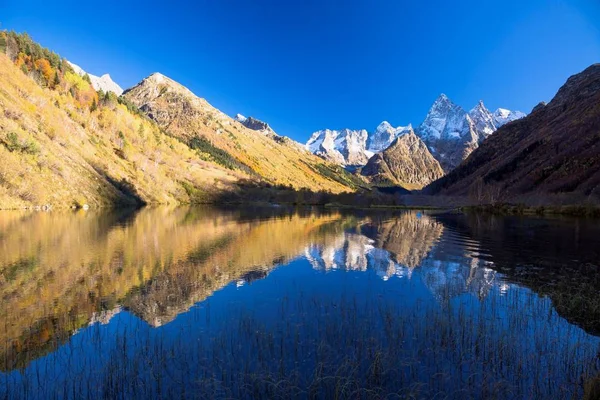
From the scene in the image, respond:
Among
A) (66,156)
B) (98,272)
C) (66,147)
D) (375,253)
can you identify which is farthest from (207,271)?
(66,147)

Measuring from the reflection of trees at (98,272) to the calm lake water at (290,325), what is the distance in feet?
0.45

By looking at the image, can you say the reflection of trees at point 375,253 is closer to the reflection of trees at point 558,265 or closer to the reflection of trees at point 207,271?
the reflection of trees at point 207,271

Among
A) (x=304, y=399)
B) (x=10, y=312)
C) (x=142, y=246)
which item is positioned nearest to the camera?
(x=304, y=399)

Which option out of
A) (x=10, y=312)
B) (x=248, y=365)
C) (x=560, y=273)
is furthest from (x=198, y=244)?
(x=560, y=273)

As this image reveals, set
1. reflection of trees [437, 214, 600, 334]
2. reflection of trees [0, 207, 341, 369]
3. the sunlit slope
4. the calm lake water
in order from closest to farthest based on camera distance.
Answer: the calm lake water
reflection of trees [0, 207, 341, 369]
reflection of trees [437, 214, 600, 334]
the sunlit slope

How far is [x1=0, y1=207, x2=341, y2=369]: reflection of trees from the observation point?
17.2 m

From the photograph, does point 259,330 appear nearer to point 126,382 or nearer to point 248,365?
point 248,365

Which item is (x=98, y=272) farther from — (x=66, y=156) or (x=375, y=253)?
(x=66, y=156)

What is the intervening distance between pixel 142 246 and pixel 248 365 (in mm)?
31097

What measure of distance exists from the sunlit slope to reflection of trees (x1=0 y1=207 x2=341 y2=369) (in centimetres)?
4165

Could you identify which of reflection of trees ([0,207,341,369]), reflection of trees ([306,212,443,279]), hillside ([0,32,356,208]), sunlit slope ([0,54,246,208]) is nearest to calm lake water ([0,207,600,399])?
reflection of trees ([0,207,341,369])

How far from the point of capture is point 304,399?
36.8ft

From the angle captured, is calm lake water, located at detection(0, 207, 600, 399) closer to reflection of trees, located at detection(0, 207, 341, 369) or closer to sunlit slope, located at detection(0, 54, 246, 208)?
reflection of trees, located at detection(0, 207, 341, 369)

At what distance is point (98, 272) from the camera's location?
27000 mm
